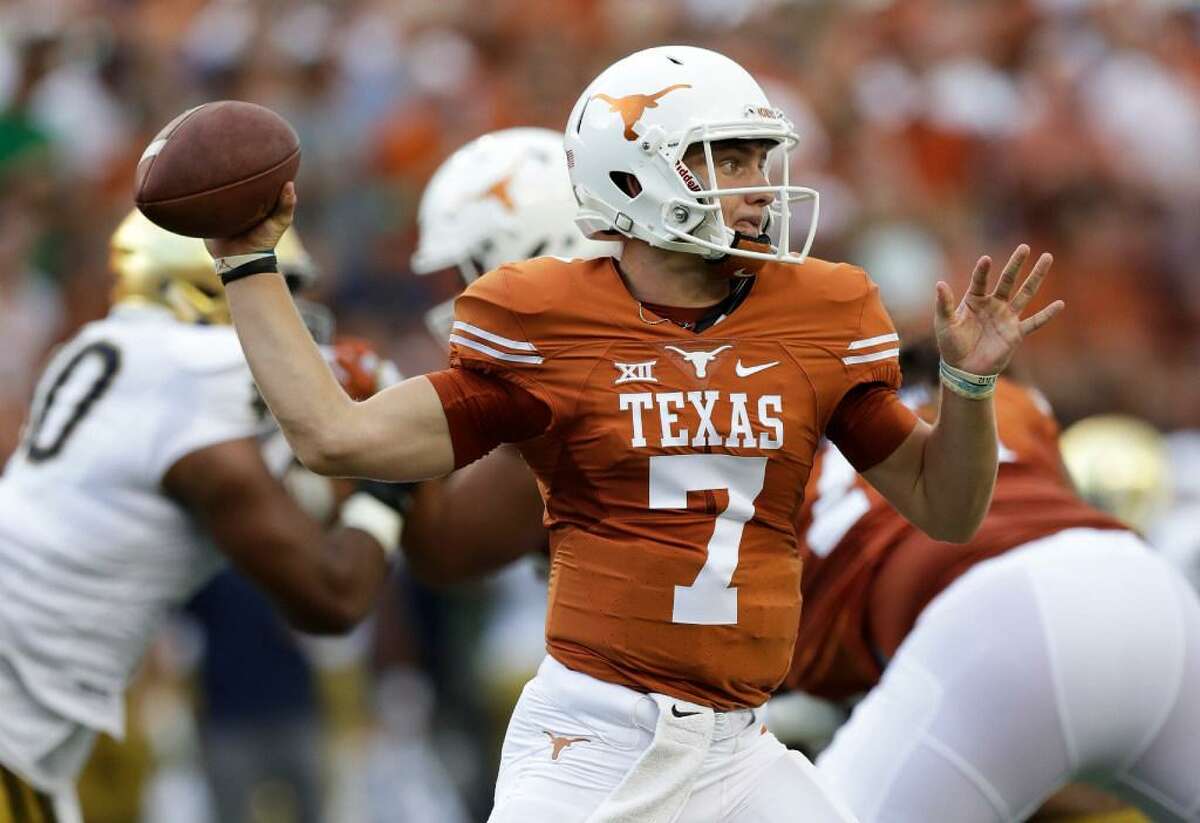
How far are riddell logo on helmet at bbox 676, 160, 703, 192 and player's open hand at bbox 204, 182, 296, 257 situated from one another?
62cm

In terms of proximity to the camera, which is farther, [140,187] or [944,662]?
[944,662]

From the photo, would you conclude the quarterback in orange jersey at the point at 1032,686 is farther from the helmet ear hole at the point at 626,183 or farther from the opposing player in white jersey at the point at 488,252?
the helmet ear hole at the point at 626,183

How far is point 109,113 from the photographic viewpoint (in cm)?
868

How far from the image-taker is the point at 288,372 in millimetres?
3004

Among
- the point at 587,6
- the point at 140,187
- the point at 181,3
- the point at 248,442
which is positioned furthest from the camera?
the point at 587,6

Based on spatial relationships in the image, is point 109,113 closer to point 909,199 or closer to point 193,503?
point 909,199

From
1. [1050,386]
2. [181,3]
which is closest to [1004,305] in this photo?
[1050,386]

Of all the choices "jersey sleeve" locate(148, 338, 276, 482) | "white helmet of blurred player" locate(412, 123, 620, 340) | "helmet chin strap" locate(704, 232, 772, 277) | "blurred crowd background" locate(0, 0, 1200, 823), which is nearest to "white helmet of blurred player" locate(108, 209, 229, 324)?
"jersey sleeve" locate(148, 338, 276, 482)

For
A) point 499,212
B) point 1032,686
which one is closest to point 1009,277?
point 1032,686

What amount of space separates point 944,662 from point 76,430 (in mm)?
1902

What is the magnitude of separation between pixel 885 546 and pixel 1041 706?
1.74ft

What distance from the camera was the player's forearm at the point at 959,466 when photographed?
127 inches

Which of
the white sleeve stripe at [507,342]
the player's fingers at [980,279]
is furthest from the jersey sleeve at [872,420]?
the white sleeve stripe at [507,342]

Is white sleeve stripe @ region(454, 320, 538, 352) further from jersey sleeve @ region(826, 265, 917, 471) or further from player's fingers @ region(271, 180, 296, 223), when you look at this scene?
jersey sleeve @ region(826, 265, 917, 471)
